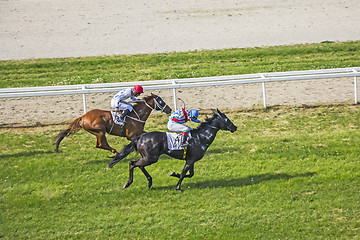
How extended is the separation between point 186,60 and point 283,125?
8.07 meters

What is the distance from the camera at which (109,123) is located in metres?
13.1

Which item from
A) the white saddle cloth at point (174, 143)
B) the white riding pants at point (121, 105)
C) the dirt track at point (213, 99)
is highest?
the white riding pants at point (121, 105)

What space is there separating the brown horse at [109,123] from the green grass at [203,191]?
0.50 m

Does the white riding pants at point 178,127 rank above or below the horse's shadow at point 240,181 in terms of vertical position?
above

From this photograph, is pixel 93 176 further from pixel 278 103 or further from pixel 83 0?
pixel 83 0

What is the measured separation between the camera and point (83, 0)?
3108cm

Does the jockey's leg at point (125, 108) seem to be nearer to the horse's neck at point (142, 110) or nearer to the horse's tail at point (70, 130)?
the horse's neck at point (142, 110)

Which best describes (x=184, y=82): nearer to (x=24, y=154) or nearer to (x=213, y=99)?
(x=213, y=99)

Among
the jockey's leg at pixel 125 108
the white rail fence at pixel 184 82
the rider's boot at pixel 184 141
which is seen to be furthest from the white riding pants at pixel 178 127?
the white rail fence at pixel 184 82

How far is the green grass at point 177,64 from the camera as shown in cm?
1991

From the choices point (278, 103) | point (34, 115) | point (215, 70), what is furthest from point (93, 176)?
point (215, 70)

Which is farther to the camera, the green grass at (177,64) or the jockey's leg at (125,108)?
the green grass at (177,64)

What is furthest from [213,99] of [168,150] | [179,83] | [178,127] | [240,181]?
[168,150]

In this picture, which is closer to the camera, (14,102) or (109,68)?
(14,102)
